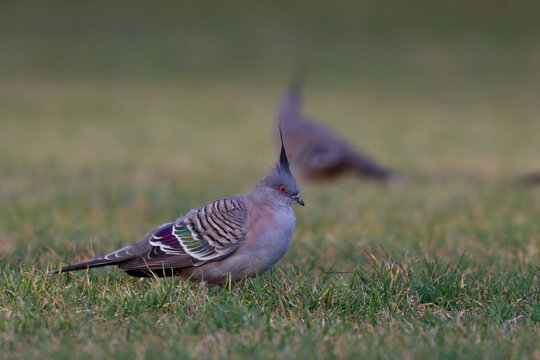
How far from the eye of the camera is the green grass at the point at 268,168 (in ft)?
12.3

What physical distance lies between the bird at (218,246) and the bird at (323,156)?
5.80 m

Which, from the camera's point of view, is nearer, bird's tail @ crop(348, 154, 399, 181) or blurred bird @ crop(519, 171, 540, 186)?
blurred bird @ crop(519, 171, 540, 186)

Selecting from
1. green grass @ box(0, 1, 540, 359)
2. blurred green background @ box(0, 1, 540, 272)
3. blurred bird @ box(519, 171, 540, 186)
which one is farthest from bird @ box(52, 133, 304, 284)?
blurred bird @ box(519, 171, 540, 186)

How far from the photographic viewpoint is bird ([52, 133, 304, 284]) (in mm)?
4539

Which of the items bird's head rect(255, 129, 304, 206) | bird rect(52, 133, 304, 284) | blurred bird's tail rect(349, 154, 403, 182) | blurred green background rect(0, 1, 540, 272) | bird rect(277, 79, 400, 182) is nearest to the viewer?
bird rect(52, 133, 304, 284)

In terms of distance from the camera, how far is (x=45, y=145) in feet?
42.7

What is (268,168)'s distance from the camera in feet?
36.9

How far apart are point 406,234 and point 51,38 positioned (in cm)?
2021

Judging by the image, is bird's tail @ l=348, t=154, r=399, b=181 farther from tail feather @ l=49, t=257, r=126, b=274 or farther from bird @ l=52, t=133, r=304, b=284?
tail feather @ l=49, t=257, r=126, b=274

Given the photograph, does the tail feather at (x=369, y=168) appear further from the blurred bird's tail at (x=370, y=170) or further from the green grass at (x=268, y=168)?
the green grass at (x=268, y=168)

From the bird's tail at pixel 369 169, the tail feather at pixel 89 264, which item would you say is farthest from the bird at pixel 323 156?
the tail feather at pixel 89 264

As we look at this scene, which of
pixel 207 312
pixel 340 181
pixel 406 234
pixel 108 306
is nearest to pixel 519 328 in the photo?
pixel 207 312

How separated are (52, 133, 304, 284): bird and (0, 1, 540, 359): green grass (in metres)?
0.14

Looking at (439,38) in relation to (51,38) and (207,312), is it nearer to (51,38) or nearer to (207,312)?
(51,38)
